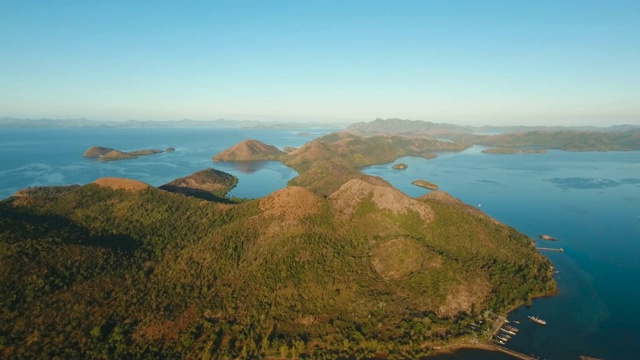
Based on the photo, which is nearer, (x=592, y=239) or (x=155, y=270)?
(x=155, y=270)

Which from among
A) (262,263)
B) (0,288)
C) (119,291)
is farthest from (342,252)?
(0,288)

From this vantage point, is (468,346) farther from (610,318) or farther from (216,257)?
(216,257)

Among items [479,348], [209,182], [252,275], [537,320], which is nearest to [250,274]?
[252,275]

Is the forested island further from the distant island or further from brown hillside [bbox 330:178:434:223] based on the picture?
the distant island

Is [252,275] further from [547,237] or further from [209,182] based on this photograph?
[209,182]

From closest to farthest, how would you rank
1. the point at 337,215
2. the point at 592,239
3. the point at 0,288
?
the point at 0,288, the point at 337,215, the point at 592,239

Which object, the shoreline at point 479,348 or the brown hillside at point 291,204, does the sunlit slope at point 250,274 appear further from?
the shoreline at point 479,348

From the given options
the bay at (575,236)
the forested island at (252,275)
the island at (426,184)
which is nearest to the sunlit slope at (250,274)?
the forested island at (252,275)

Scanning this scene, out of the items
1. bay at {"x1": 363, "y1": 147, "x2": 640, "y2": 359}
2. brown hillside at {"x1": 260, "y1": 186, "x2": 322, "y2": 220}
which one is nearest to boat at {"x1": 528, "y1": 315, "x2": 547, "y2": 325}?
bay at {"x1": 363, "y1": 147, "x2": 640, "y2": 359}
